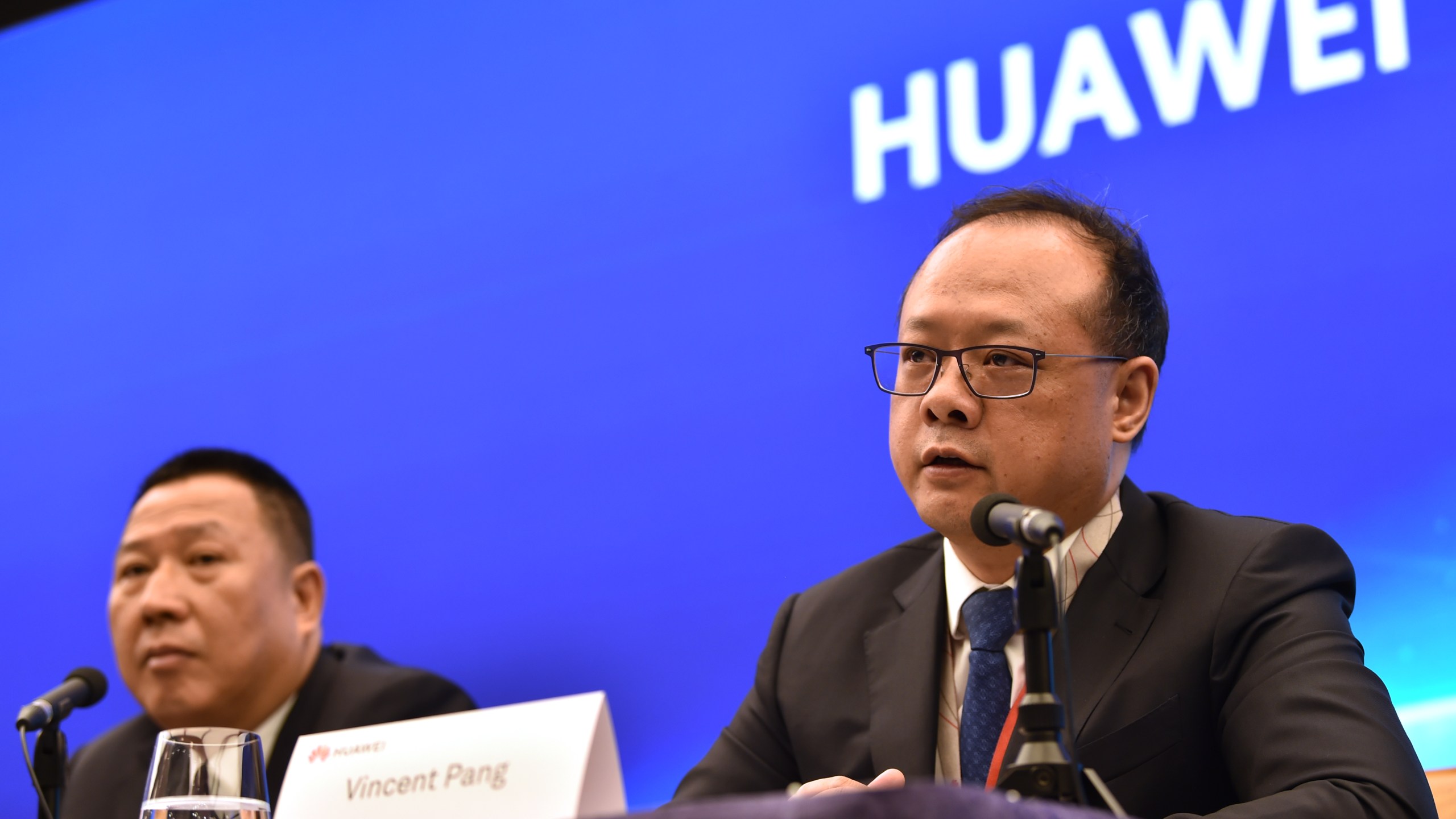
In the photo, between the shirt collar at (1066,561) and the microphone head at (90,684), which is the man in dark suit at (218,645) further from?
the shirt collar at (1066,561)

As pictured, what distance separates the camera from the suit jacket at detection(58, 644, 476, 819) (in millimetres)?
2910

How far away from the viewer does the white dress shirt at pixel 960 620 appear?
6.45 feet

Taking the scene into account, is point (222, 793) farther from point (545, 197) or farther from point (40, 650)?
point (40, 650)

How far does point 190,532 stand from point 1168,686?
205 centimetres

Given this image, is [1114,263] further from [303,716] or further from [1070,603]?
[303,716]

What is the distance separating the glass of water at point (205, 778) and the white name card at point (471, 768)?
0.10 metres

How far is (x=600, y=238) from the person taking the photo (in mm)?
3324

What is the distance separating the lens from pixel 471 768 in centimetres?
163

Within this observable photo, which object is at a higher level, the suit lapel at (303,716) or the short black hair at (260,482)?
the short black hair at (260,482)

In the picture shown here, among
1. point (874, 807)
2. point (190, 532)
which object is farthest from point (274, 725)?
point (874, 807)

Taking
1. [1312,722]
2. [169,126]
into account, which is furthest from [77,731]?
[1312,722]

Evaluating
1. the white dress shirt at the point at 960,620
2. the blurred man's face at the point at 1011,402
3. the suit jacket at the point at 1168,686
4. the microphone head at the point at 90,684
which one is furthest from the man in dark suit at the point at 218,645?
the blurred man's face at the point at 1011,402

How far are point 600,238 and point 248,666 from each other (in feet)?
3.91

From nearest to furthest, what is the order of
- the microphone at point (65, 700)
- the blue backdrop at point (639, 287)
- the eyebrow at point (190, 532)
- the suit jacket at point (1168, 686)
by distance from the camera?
the suit jacket at point (1168, 686) < the microphone at point (65, 700) < the blue backdrop at point (639, 287) < the eyebrow at point (190, 532)
